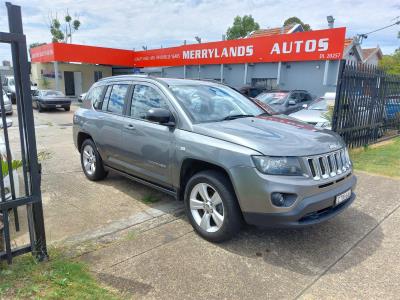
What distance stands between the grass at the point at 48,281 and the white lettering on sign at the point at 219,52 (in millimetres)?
16742

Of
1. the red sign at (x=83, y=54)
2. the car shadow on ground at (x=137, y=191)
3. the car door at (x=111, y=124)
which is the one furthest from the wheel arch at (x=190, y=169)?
the red sign at (x=83, y=54)

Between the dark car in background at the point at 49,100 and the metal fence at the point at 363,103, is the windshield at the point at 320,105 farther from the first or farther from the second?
the dark car in background at the point at 49,100

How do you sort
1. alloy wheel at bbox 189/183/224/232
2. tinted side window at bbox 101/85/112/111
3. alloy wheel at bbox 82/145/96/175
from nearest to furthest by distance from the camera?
alloy wheel at bbox 189/183/224/232 < tinted side window at bbox 101/85/112/111 < alloy wheel at bbox 82/145/96/175

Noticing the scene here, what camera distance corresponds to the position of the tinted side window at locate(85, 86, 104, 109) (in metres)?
5.47

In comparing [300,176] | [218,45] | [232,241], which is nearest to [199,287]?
[232,241]

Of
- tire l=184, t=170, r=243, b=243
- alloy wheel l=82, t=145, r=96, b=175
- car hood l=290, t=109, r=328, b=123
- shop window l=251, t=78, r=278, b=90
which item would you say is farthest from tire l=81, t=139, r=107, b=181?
shop window l=251, t=78, r=278, b=90

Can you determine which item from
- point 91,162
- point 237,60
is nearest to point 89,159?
point 91,162

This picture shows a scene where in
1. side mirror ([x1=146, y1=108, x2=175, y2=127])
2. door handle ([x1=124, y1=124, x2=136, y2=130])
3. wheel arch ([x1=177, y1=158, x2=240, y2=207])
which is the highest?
side mirror ([x1=146, y1=108, x2=175, y2=127])

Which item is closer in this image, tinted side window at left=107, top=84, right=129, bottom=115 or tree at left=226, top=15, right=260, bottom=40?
tinted side window at left=107, top=84, right=129, bottom=115

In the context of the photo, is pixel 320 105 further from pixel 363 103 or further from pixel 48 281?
pixel 48 281

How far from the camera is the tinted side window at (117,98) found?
4891 mm

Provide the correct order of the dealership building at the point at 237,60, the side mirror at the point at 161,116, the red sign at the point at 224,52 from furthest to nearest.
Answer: the dealership building at the point at 237,60
the red sign at the point at 224,52
the side mirror at the point at 161,116

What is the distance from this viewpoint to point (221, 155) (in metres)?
3.33

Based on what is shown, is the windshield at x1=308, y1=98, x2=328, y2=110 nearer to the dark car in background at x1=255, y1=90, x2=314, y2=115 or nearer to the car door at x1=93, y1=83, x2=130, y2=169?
the dark car in background at x1=255, y1=90, x2=314, y2=115
